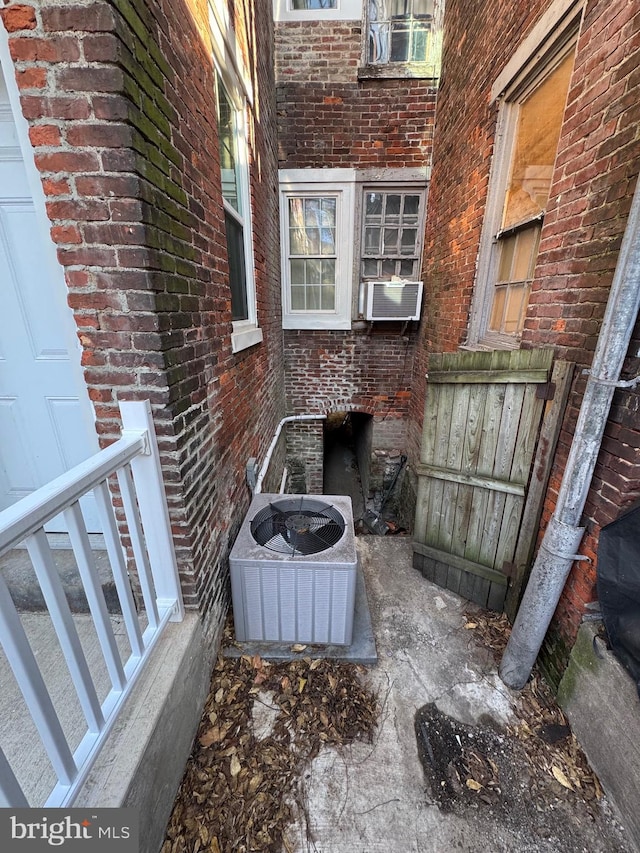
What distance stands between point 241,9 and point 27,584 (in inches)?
156

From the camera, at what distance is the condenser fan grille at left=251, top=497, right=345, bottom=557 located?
201 cm

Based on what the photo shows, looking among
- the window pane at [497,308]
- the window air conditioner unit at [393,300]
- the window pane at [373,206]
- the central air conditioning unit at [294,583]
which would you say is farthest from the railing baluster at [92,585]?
the window pane at [373,206]

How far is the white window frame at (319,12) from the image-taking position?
12.4 feet

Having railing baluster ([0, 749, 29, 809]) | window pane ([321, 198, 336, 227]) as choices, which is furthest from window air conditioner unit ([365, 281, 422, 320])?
railing baluster ([0, 749, 29, 809])

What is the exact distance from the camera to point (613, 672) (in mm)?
1497

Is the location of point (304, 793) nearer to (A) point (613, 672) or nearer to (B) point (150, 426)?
(A) point (613, 672)

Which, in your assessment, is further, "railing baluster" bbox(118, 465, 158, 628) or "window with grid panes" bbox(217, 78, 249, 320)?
"window with grid panes" bbox(217, 78, 249, 320)

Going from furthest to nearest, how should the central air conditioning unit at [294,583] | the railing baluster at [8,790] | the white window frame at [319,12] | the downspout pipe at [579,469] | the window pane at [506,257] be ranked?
1. the white window frame at [319,12]
2. the window pane at [506,257]
3. the central air conditioning unit at [294,583]
4. the downspout pipe at [579,469]
5. the railing baluster at [8,790]

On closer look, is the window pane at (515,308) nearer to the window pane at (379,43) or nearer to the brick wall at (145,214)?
the brick wall at (145,214)

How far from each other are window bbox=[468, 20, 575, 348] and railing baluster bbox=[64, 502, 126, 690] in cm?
284

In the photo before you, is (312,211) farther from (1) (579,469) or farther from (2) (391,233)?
(1) (579,469)

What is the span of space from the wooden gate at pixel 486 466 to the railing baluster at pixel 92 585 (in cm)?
212

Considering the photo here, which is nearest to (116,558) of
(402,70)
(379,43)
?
(402,70)

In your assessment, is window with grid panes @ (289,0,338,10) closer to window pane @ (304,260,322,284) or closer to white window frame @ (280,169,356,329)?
white window frame @ (280,169,356,329)
